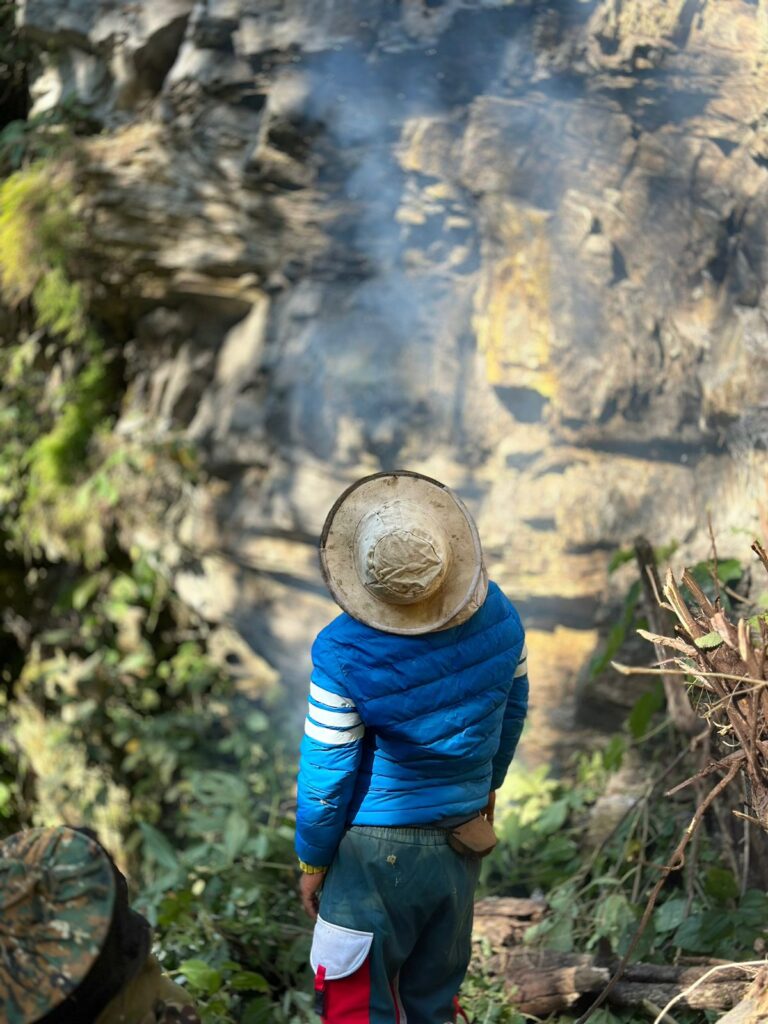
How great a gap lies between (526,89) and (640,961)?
11.5ft

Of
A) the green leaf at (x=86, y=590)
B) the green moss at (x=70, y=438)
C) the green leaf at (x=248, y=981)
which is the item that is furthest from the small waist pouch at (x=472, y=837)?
the green moss at (x=70, y=438)

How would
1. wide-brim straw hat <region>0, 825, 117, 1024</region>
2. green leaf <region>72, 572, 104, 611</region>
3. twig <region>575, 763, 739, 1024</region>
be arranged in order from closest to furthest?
wide-brim straw hat <region>0, 825, 117, 1024</region> → twig <region>575, 763, 739, 1024</region> → green leaf <region>72, 572, 104, 611</region>

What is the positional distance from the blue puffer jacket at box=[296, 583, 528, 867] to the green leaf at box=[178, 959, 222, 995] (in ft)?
2.64

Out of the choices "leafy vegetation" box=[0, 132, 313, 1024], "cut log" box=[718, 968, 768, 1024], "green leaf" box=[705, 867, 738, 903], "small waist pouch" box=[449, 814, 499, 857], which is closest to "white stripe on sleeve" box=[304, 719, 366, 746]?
"small waist pouch" box=[449, 814, 499, 857]

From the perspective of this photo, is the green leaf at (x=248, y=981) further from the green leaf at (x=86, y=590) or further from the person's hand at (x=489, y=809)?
the green leaf at (x=86, y=590)

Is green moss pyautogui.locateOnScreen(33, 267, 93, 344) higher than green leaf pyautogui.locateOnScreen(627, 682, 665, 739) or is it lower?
higher

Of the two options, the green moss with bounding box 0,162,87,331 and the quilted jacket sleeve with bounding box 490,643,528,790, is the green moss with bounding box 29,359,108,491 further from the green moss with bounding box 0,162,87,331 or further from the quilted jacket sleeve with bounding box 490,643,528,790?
the quilted jacket sleeve with bounding box 490,643,528,790

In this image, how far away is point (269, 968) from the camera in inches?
128

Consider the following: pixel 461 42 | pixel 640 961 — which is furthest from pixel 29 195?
pixel 640 961

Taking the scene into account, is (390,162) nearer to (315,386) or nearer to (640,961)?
(315,386)

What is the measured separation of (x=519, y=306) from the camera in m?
4.61

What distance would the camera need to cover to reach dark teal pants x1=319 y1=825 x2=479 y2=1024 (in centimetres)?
234

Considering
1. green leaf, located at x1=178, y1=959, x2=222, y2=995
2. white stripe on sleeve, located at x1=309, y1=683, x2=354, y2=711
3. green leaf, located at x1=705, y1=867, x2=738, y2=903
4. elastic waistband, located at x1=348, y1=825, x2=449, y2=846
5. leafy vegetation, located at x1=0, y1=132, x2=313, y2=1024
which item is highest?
white stripe on sleeve, located at x1=309, y1=683, x2=354, y2=711

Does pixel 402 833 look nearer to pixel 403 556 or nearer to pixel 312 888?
pixel 312 888
